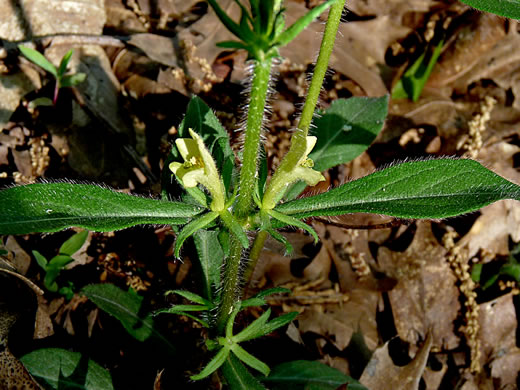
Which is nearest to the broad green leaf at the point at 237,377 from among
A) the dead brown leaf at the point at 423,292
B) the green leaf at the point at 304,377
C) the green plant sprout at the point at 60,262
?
the green leaf at the point at 304,377

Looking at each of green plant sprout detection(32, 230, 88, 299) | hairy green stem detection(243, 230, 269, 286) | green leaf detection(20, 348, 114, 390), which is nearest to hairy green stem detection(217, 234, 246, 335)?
hairy green stem detection(243, 230, 269, 286)

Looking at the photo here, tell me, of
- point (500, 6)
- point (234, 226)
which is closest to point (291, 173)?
point (234, 226)

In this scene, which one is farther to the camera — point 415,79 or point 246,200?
point 415,79

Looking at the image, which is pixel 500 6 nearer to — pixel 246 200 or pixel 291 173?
pixel 291 173

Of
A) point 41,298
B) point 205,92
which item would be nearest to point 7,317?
point 41,298

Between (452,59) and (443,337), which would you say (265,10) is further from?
(452,59)

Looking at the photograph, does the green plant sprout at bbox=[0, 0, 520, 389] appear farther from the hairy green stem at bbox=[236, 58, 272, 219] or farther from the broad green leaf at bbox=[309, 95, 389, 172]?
the broad green leaf at bbox=[309, 95, 389, 172]

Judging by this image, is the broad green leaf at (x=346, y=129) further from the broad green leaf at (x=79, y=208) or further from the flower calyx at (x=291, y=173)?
the broad green leaf at (x=79, y=208)
